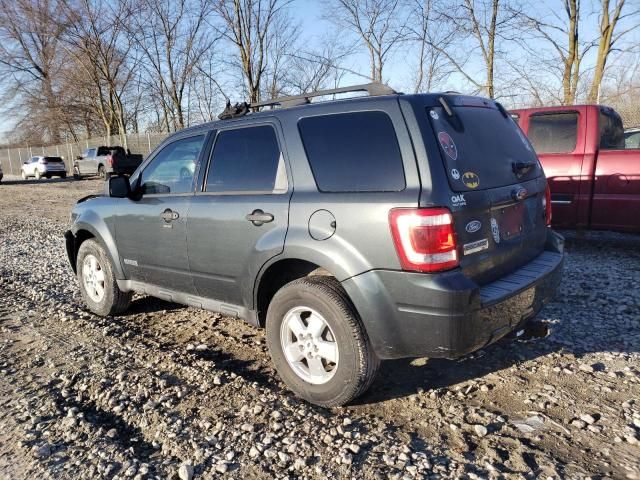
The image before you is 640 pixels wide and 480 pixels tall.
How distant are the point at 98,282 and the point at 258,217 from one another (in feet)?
7.90

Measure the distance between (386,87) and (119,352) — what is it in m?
2.84

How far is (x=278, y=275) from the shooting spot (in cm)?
329

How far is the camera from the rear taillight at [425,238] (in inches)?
99.4

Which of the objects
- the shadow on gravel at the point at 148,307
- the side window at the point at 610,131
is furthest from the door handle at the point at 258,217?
the side window at the point at 610,131

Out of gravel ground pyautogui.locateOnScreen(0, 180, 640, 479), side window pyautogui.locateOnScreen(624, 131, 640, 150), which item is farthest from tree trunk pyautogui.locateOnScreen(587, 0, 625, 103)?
gravel ground pyautogui.locateOnScreen(0, 180, 640, 479)

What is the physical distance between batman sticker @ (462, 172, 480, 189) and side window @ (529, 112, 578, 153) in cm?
438

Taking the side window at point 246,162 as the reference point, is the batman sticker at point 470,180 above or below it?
below

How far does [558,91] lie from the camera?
1553 centimetres

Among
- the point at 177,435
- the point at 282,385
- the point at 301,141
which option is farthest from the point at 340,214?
the point at 177,435

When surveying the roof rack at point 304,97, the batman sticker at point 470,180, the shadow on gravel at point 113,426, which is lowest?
the shadow on gravel at point 113,426

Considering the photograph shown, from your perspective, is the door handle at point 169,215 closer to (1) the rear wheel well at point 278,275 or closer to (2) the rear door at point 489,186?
(1) the rear wheel well at point 278,275

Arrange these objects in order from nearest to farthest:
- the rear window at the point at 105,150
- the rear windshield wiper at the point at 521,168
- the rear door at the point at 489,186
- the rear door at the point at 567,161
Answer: the rear door at the point at 489,186
the rear windshield wiper at the point at 521,168
the rear door at the point at 567,161
the rear window at the point at 105,150

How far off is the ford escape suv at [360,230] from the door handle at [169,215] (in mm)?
13

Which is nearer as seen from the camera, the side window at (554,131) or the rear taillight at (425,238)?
the rear taillight at (425,238)
